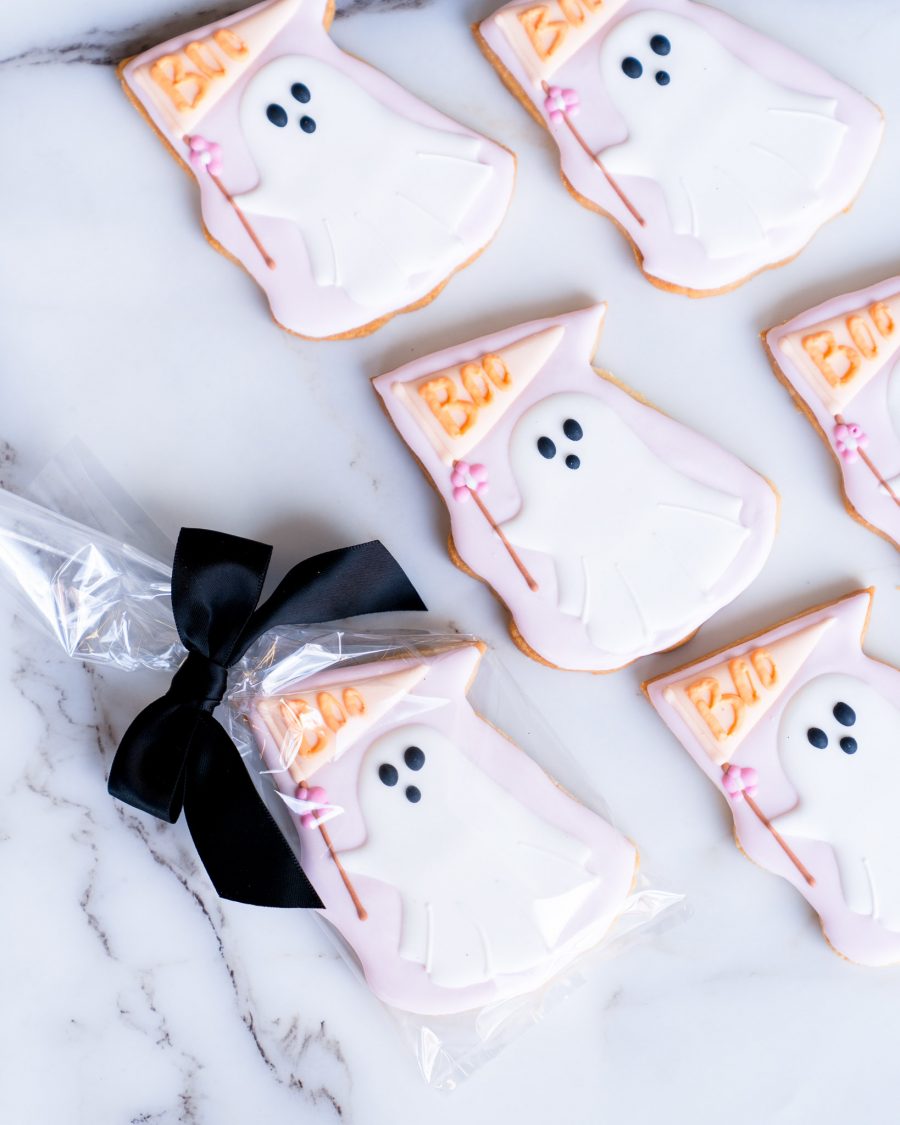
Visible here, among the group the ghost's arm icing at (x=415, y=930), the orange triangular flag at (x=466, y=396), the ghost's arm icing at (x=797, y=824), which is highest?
the orange triangular flag at (x=466, y=396)

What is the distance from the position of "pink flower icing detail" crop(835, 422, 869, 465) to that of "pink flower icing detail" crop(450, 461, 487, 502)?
1.85ft

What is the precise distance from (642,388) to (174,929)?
113cm

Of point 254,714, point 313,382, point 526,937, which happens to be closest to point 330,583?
point 254,714

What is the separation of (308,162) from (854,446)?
3.09 ft

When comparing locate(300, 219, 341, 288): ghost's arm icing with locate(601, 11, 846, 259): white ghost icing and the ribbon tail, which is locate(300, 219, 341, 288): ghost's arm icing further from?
the ribbon tail

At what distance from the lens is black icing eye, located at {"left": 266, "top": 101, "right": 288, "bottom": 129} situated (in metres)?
1.56

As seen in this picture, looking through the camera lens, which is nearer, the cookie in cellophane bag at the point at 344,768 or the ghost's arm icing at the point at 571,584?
the cookie in cellophane bag at the point at 344,768

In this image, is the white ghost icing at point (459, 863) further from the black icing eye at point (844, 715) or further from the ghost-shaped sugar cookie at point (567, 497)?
the black icing eye at point (844, 715)

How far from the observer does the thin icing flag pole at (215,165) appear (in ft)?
5.11

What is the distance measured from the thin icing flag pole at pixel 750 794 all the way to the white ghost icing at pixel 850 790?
0.07ft

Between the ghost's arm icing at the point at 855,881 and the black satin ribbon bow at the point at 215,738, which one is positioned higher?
the black satin ribbon bow at the point at 215,738

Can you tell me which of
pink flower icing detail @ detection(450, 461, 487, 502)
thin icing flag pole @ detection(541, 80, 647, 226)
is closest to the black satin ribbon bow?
pink flower icing detail @ detection(450, 461, 487, 502)

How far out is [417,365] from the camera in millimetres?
1589

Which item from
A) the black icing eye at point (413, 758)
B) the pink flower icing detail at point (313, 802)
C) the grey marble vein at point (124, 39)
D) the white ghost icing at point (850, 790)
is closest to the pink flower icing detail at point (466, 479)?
the black icing eye at point (413, 758)
